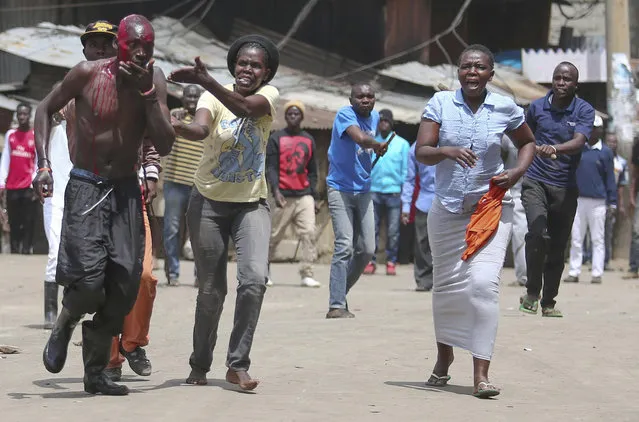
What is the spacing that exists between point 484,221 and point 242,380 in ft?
5.26

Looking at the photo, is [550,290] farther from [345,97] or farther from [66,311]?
[345,97]

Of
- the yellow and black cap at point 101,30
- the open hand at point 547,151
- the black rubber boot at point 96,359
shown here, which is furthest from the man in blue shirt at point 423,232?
the black rubber boot at point 96,359

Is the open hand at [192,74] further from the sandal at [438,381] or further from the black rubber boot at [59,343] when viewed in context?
the sandal at [438,381]

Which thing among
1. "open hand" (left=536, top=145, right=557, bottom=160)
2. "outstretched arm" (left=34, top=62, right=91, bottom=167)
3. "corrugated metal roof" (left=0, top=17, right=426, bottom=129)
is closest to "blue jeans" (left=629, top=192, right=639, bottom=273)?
"corrugated metal roof" (left=0, top=17, right=426, bottom=129)

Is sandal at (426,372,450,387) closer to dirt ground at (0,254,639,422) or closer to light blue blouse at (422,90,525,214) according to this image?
dirt ground at (0,254,639,422)

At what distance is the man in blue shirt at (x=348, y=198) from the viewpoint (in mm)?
11414

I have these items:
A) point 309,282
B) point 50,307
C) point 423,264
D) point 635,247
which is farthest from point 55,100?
point 635,247

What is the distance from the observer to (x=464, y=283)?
7.72 meters

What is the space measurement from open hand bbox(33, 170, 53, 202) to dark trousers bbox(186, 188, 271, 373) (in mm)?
950

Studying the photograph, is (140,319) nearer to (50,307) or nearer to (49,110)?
(49,110)

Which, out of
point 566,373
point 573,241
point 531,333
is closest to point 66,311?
point 566,373

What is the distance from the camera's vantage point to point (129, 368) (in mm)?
8578

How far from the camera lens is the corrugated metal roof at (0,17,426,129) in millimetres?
19484

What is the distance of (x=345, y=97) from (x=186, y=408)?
14.0 metres
